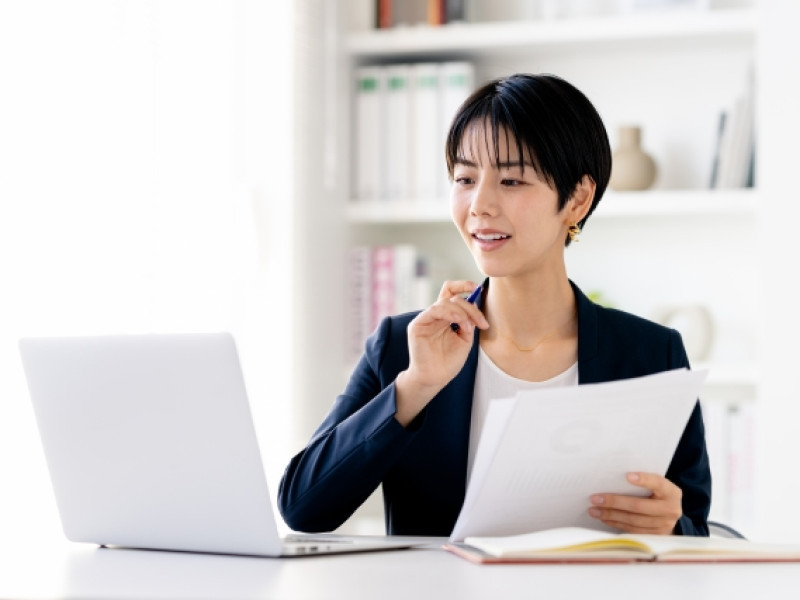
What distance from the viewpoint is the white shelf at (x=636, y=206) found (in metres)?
2.80

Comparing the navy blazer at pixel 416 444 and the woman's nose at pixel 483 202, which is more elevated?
the woman's nose at pixel 483 202

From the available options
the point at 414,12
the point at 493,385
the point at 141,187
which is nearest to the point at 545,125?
the point at 493,385

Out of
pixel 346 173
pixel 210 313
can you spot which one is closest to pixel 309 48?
pixel 346 173

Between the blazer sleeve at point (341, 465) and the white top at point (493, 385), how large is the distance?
212mm

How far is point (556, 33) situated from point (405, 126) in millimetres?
451

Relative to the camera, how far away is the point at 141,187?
7.22 feet

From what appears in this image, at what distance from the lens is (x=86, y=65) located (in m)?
2.04

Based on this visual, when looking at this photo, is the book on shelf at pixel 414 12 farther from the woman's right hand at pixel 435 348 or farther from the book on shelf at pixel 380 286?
the woman's right hand at pixel 435 348

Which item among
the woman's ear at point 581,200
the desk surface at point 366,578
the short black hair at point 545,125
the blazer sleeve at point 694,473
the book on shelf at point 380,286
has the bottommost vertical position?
the book on shelf at point 380,286

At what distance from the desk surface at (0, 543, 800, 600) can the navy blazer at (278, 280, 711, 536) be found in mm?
260

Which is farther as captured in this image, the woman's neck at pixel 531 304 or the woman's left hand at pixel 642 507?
the woman's neck at pixel 531 304

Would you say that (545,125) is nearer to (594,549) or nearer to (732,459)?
(594,549)

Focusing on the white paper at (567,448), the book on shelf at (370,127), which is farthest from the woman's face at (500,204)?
the book on shelf at (370,127)

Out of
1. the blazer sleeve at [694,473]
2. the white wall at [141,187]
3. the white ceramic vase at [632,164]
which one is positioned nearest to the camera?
the blazer sleeve at [694,473]
